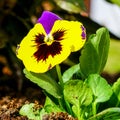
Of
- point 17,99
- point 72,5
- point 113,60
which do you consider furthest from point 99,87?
point 113,60

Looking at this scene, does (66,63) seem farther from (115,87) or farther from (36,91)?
(115,87)

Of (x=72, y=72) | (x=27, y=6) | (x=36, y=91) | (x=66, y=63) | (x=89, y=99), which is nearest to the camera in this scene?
(x=89, y=99)

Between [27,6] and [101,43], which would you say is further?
[27,6]

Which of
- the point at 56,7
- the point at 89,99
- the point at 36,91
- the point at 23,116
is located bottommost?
the point at 36,91

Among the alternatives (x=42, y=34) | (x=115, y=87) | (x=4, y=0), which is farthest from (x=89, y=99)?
(x=4, y=0)

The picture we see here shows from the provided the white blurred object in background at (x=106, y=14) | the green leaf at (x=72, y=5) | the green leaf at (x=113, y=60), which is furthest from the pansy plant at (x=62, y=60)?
the white blurred object in background at (x=106, y=14)

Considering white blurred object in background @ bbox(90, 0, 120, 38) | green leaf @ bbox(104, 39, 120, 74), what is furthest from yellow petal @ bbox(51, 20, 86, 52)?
white blurred object in background @ bbox(90, 0, 120, 38)
